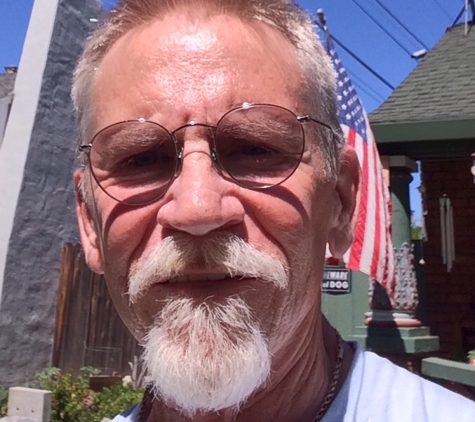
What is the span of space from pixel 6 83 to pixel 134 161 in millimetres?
7929

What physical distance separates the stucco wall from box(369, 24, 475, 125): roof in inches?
133

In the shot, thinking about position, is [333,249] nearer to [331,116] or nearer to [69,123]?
[331,116]

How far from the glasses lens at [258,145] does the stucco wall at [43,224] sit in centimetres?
542

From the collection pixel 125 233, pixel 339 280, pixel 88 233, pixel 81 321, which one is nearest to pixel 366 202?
pixel 339 280

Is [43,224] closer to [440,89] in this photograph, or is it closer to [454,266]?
[440,89]

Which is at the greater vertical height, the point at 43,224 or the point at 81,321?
the point at 43,224

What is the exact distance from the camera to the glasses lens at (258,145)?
1.28m

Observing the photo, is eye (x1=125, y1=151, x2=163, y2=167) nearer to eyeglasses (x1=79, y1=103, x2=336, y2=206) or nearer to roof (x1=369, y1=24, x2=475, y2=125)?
eyeglasses (x1=79, y1=103, x2=336, y2=206)

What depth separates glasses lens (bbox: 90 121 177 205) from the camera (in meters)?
1.29

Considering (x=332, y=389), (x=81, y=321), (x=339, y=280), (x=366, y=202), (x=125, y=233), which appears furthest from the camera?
(x=81, y=321)

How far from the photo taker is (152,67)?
1.35 meters

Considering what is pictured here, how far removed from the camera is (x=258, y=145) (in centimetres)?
131

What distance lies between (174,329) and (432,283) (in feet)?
20.5

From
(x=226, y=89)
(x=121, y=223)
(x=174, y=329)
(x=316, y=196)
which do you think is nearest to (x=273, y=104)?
(x=226, y=89)
